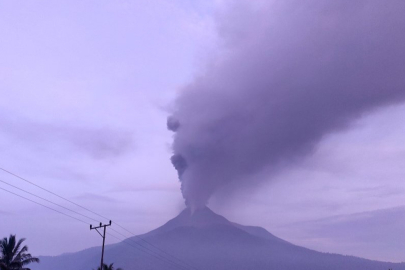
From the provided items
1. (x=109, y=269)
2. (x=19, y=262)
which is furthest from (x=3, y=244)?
(x=109, y=269)

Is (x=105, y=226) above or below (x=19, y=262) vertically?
above

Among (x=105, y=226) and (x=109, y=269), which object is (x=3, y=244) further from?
(x=109, y=269)

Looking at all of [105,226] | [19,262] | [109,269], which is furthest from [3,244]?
[109,269]

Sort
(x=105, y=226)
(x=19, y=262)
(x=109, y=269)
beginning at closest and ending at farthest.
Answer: (x=19, y=262), (x=105, y=226), (x=109, y=269)

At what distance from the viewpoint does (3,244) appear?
49438mm

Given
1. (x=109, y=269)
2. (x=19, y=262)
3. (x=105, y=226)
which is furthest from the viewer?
(x=109, y=269)

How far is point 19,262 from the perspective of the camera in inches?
1944

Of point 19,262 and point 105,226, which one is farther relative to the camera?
point 105,226

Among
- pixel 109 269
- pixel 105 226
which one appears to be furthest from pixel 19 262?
pixel 109 269

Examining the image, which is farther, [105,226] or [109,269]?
[109,269]

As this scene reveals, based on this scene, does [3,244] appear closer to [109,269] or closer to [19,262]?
[19,262]

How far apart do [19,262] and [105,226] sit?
33.3ft

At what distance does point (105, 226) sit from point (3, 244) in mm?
11279

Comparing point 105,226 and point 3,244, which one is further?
point 105,226
